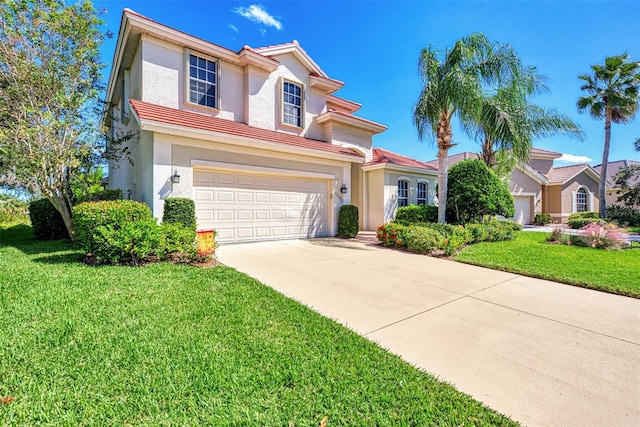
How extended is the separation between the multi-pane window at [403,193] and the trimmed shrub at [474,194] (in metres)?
2.53

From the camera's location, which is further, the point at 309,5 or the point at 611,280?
the point at 309,5

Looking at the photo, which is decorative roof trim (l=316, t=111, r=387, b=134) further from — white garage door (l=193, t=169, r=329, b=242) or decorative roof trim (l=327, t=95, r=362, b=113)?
white garage door (l=193, t=169, r=329, b=242)

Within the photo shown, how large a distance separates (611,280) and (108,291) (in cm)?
919

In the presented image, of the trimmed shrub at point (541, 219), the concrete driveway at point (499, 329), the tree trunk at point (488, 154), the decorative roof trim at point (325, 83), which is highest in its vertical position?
the decorative roof trim at point (325, 83)

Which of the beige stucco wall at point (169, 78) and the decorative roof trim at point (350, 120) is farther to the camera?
the decorative roof trim at point (350, 120)

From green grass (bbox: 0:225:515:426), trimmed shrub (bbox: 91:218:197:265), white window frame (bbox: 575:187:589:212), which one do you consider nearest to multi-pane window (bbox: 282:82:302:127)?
trimmed shrub (bbox: 91:218:197:265)

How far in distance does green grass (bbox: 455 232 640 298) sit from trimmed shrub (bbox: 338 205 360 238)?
170 inches

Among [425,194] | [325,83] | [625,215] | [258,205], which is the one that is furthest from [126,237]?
[625,215]

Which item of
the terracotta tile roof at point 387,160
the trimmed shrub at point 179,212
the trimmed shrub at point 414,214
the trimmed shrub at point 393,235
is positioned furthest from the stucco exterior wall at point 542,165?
the trimmed shrub at point 179,212

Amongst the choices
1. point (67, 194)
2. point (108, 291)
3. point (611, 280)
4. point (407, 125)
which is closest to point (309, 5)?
point (407, 125)

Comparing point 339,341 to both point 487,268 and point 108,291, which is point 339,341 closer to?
point 108,291

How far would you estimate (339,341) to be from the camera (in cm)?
300

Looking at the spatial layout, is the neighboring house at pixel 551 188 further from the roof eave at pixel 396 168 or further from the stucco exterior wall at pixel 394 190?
the stucco exterior wall at pixel 394 190

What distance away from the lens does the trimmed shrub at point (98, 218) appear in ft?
19.1
